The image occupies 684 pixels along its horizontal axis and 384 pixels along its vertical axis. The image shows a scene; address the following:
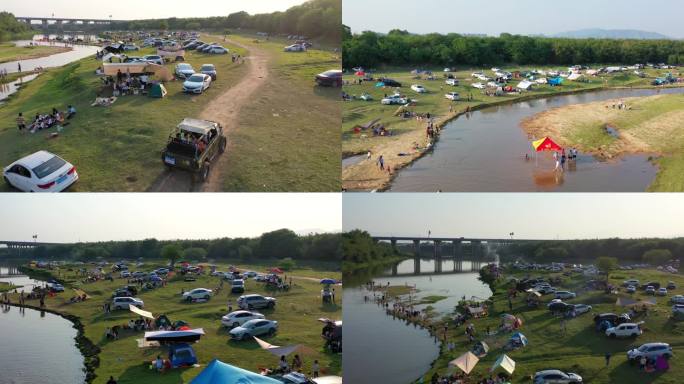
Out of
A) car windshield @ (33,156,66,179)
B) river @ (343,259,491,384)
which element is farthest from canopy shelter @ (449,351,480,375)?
car windshield @ (33,156,66,179)

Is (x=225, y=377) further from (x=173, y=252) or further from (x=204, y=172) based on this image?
(x=173, y=252)

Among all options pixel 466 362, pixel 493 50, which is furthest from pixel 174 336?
pixel 493 50

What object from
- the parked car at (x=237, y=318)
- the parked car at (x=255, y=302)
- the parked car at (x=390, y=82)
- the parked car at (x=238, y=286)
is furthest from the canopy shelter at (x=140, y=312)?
the parked car at (x=390, y=82)

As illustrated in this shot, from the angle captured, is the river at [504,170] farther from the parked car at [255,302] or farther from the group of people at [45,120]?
the group of people at [45,120]

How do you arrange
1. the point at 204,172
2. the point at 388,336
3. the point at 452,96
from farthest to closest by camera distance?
the point at 452,96, the point at 388,336, the point at 204,172

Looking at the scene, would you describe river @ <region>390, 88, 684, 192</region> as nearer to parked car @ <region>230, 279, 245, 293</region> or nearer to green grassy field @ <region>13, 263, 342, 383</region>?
green grassy field @ <region>13, 263, 342, 383</region>

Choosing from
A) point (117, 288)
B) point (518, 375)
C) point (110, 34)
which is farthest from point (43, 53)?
point (518, 375)
